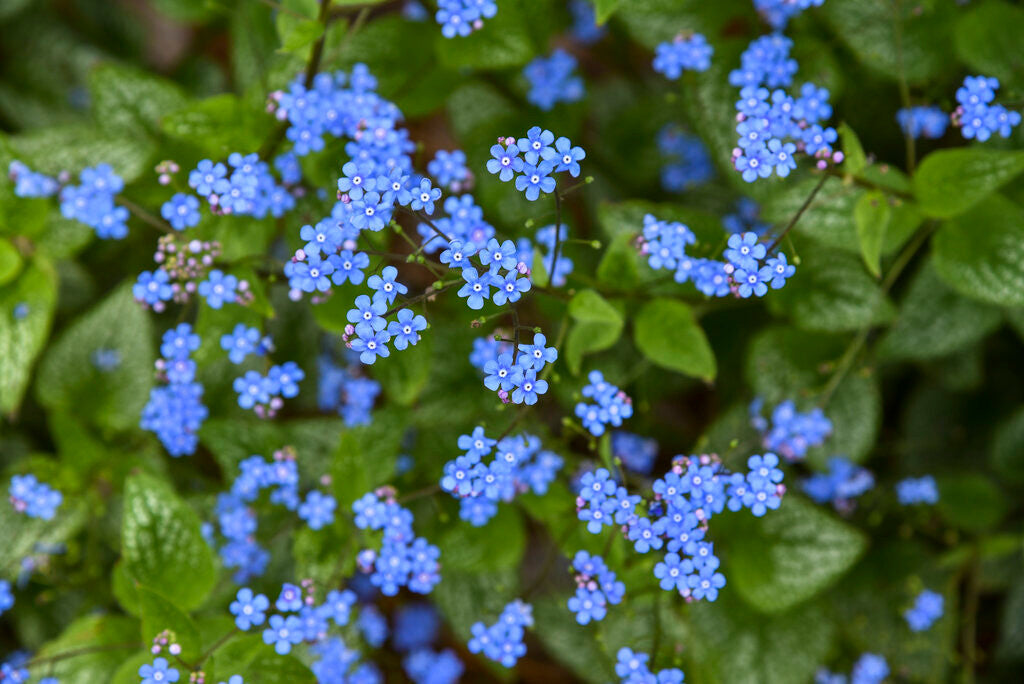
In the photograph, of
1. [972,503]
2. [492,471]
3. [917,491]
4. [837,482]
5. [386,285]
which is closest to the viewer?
[386,285]

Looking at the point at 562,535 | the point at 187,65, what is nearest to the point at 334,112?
the point at 562,535

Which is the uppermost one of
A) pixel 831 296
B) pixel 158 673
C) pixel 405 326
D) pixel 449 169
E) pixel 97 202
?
pixel 405 326

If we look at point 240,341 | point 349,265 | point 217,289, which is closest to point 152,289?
point 217,289

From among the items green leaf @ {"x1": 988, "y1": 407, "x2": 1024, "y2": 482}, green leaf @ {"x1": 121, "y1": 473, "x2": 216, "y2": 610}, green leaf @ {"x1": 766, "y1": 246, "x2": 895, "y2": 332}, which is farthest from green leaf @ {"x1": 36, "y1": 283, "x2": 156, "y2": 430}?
green leaf @ {"x1": 988, "y1": 407, "x2": 1024, "y2": 482}

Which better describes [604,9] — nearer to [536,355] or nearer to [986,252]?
[536,355]

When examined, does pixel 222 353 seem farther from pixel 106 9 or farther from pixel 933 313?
pixel 106 9

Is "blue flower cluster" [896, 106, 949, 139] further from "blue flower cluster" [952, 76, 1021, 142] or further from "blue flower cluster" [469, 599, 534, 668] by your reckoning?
"blue flower cluster" [469, 599, 534, 668]
